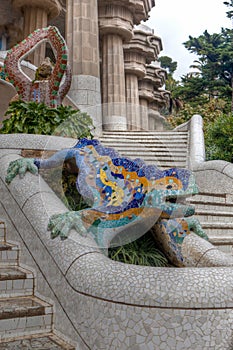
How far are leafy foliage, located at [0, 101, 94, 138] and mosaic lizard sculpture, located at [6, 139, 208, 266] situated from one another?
269 cm

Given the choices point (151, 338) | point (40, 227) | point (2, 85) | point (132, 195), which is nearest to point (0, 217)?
point (40, 227)

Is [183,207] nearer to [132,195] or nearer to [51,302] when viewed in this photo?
[132,195]

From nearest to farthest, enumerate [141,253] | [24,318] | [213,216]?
[24,318]
[141,253]
[213,216]

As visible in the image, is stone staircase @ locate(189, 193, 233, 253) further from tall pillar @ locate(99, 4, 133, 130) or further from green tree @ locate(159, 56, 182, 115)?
green tree @ locate(159, 56, 182, 115)

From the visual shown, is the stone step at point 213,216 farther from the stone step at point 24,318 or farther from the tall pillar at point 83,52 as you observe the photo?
the tall pillar at point 83,52

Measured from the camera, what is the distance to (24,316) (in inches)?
137

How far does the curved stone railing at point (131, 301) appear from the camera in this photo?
9.46 feet

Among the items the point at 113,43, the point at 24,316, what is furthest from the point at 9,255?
the point at 113,43

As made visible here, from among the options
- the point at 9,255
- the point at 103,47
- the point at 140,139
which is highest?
the point at 103,47

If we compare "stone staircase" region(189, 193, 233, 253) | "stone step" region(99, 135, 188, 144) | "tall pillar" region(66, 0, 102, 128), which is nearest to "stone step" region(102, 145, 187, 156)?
"stone step" region(99, 135, 188, 144)

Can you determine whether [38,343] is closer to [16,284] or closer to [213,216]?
[16,284]

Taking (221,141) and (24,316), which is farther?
(221,141)

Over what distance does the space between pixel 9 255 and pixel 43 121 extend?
312cm

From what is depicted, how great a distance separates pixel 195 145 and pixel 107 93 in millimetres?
10495
